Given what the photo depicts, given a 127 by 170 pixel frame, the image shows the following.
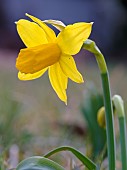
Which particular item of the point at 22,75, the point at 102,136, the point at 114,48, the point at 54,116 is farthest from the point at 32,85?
the point at 114,48

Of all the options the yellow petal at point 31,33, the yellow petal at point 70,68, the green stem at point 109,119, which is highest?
the yellow petal at point 31,33

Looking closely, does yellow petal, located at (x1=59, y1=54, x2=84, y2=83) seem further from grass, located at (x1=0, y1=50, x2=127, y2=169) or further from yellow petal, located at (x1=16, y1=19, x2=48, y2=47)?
grass, located at (x1=0, y1=50, x2=127, y2=169)

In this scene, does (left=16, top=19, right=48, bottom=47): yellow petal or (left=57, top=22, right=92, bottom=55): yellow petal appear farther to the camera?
(left=16, top=19, right=48, bottom=47): yellow petal

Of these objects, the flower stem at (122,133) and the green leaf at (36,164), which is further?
the flower stem at (122,133)

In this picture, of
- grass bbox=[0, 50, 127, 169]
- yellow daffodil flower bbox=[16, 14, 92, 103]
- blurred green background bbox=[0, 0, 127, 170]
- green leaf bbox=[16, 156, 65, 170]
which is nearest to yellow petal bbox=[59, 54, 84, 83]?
yellow daffodil flower bbox=[16, 14, 92, 103]

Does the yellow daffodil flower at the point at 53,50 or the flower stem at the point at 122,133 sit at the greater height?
the yellow daffodil flower at the point at 53,50

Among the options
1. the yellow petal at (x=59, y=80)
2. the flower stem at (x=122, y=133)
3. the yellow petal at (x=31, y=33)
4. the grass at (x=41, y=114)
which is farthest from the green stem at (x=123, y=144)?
the grass at (x=41, y=114)

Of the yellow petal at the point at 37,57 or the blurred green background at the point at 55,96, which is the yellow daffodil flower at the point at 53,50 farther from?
the blurred green background at the point at 55,96

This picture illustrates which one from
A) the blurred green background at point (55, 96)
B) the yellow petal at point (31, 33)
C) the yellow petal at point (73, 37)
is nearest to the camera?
the yellow petal at point (73, 37)

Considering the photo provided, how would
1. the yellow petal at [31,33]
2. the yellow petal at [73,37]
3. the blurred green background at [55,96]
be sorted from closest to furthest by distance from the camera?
the yellow petal at [73,37] → the yellow petal at [31,33] → the blurred green background at [55,96]
